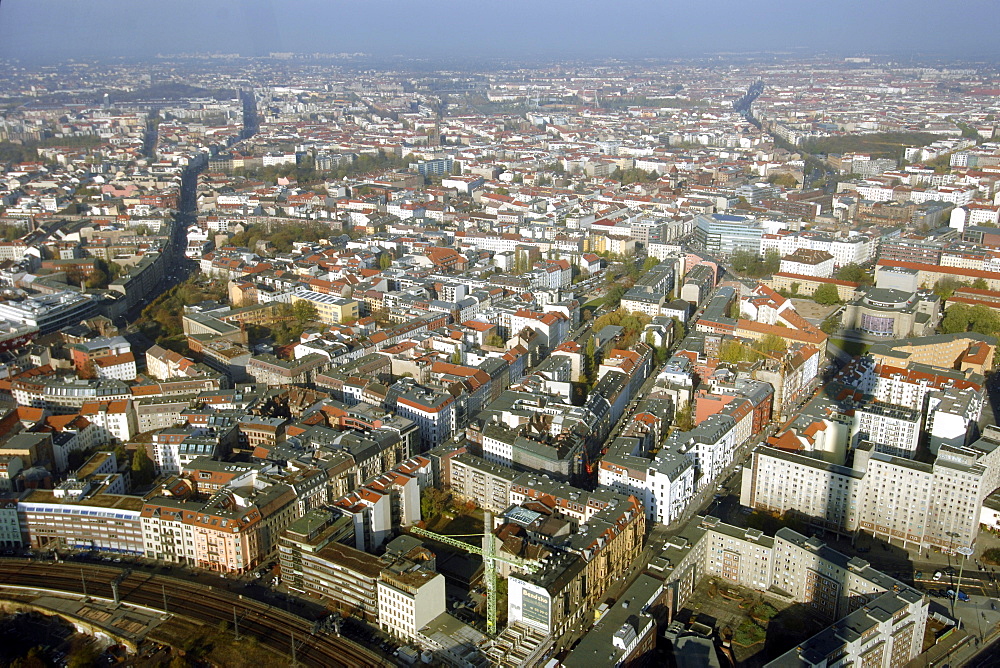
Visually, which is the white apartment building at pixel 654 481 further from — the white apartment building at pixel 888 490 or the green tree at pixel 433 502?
the green tree at pixel 433 502

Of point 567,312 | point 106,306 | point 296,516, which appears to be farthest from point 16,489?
point 567,312

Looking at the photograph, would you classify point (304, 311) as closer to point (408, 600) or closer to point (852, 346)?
point (408, 600)

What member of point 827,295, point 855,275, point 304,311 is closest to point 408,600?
point 304,311

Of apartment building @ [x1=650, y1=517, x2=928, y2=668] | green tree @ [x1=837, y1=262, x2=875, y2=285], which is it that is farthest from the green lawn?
apartment building @ [x1=650, y1=517, x2=928, y2=668]

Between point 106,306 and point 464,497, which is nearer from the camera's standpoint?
point 464,497

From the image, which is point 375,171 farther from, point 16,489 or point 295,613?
point 295,613

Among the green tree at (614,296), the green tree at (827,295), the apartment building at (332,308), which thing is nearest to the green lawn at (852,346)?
the green tree at (827,295)

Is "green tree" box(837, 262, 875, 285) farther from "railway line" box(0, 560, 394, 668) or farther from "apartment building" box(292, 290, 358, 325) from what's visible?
"railway line" box(0, 560, 394, 668)
